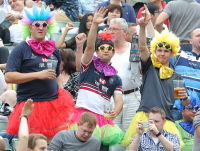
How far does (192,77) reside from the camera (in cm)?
727

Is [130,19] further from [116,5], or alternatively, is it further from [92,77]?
[92,77]

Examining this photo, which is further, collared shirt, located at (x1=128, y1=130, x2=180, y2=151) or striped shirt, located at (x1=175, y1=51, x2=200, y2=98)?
striped shirt, located at (x1=175, y1=51, x2=200, y2=98)

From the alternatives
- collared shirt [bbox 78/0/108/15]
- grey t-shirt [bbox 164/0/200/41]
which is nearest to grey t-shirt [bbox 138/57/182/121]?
grey t-shirt [bbox 164/0/200/41]

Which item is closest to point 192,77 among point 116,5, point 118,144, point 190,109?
point 190,109

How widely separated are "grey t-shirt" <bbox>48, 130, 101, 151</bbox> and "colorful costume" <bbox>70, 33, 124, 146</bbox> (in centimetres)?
39

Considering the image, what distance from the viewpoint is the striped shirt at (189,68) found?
23.7 feet

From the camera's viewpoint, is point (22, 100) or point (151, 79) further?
point (151, 79)

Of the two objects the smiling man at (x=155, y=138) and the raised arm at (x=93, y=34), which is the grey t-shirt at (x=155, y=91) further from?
the raised arm at (x=93, y=34)

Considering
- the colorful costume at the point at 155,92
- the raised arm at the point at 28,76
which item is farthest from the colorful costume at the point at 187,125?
the raised arm at the point at 28,76

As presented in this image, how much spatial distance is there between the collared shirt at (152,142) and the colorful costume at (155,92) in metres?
0.28

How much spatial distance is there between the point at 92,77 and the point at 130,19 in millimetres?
3222

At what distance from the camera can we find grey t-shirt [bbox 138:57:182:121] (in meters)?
6.36

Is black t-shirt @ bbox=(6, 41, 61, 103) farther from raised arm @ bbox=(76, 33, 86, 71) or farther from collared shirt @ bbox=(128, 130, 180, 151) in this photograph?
collared shirt @ bbox=(128, 130, 180, 151)

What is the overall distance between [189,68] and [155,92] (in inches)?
46.0
